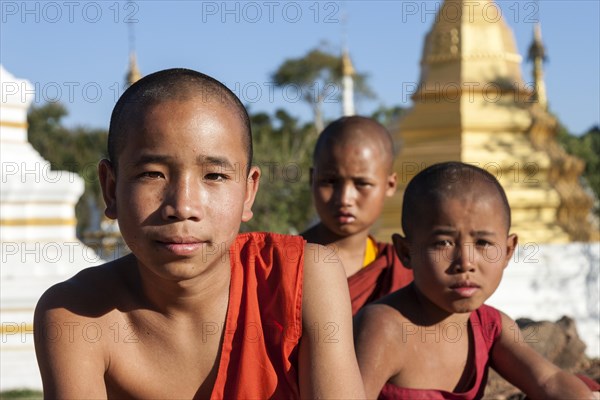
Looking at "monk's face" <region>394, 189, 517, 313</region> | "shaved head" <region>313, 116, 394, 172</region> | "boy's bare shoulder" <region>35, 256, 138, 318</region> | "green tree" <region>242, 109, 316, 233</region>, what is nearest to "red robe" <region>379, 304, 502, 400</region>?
"monk's face" <region>394, 189, 517, 313</region>

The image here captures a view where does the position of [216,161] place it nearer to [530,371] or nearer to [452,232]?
[452,232]

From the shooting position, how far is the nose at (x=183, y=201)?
2230 mm

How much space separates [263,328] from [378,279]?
2405 millimetres

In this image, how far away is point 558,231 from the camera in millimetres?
9656

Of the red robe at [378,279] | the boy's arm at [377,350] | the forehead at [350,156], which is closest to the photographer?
the boy's arm at [377,350]

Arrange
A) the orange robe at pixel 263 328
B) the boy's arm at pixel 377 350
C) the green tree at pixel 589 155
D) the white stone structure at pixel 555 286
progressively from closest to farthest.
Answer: the orange robe at pixel 263 328, the boy's arm at pixel 377 350, the white stone structure at pixel 555 286, the green tree at pixel 589 155

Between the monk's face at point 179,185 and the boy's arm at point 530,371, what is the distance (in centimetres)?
146

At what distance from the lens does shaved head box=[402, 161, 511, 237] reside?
342 cm

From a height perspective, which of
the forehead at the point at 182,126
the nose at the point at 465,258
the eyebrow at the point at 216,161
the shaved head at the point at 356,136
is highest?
the shaved head at the point at 356,136

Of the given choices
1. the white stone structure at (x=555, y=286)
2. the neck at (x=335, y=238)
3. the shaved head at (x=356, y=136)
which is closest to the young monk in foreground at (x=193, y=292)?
the neck at (x=335, y=238)

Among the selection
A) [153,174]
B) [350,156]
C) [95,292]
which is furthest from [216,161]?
[350,156]

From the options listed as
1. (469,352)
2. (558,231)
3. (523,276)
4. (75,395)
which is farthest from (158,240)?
(558,231)

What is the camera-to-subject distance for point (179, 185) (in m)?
2.25

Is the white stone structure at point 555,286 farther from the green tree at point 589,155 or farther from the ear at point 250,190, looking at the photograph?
the green tree at point 589,155
